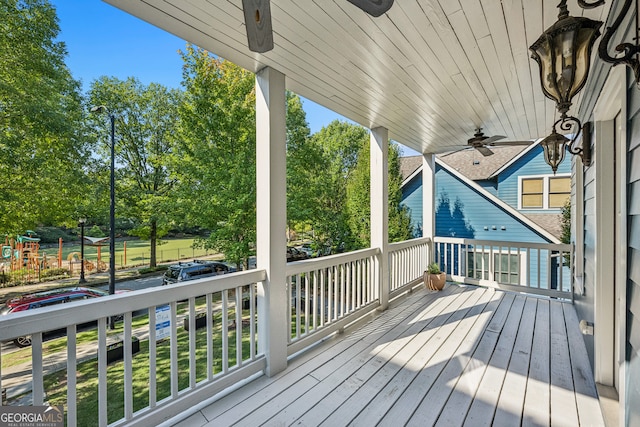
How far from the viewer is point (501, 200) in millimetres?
8484

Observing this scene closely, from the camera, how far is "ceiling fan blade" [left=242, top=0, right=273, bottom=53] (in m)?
0.90

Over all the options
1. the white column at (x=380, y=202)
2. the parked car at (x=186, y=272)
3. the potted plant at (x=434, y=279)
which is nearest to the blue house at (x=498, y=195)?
the potted plant at (x=434, y=279)

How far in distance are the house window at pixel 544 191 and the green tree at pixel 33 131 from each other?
1088 centimetres

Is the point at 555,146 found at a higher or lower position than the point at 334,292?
higher

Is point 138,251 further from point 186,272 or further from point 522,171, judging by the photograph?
point 522,171

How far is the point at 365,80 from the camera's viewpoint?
2562mm

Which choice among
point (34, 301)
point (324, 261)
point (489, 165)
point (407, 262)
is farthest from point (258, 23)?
point (489, 165)

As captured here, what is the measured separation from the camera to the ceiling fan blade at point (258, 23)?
90 centimetres

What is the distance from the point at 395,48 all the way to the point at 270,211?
1605mm

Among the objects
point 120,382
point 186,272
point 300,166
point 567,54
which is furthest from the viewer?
point 300,166

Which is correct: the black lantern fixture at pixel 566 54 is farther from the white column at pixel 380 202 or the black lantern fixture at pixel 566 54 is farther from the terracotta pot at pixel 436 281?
the terracotta pot at pixel 436 281

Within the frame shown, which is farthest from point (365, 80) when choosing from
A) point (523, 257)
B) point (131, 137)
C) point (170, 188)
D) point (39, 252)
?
point (523, 257)

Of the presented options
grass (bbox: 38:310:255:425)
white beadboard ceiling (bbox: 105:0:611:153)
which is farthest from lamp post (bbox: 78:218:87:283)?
white beadboard ceiling (bbox: 105:0:611:153)

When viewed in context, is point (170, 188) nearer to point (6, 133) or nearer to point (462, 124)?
point (6, 133)
